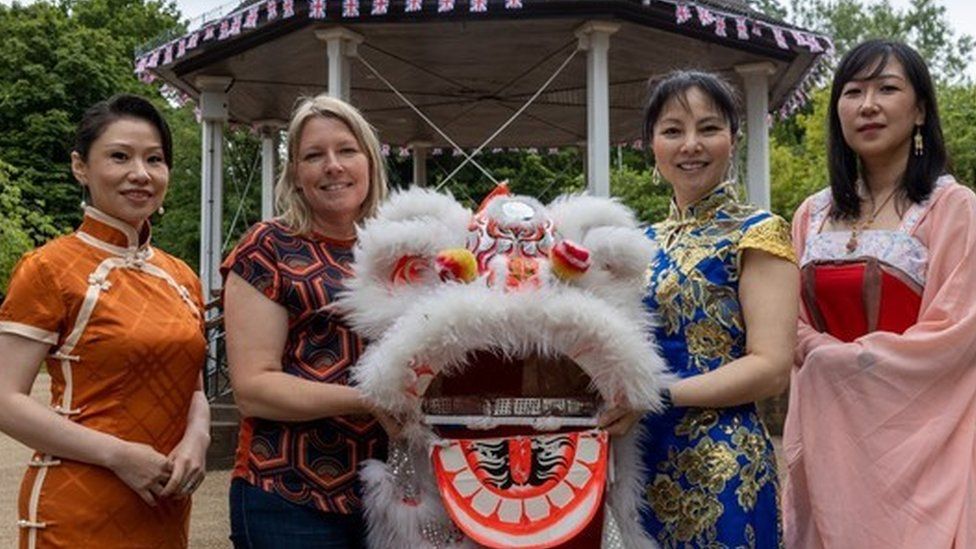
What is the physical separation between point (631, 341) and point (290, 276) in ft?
3.03

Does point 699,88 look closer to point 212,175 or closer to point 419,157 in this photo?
point 212,175

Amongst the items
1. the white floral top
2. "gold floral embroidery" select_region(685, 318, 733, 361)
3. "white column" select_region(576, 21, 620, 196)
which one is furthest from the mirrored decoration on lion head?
"white column" select_region(576, 21, 620, 196)

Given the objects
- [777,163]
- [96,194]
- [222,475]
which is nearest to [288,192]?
[96,194]

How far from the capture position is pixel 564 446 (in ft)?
8.46

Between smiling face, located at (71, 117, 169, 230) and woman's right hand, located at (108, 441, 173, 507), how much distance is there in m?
0.67

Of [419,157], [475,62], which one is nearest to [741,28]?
[475,62]

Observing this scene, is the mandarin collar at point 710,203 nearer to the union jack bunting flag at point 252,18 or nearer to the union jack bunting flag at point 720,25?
the union jack bunting flag at point 720,25

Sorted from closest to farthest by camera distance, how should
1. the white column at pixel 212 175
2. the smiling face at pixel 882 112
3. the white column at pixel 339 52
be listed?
1. the smiling face at pixel 882 112
2. the white column at pixel 339 52
3. the white column at pixel 212 175

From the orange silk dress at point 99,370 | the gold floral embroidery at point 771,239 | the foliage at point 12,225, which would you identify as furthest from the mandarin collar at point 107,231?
the foliage at point 12,225

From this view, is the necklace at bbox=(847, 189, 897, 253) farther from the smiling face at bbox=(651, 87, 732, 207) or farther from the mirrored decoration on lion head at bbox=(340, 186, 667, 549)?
the mirrored decoration on lion head at bbox=(340, 186, 667, 549)

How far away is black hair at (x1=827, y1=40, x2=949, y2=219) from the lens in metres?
3.32

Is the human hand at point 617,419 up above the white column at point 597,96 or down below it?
below

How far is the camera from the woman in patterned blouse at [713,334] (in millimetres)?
2799

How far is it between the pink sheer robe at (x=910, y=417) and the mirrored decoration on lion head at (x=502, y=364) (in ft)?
2.52
